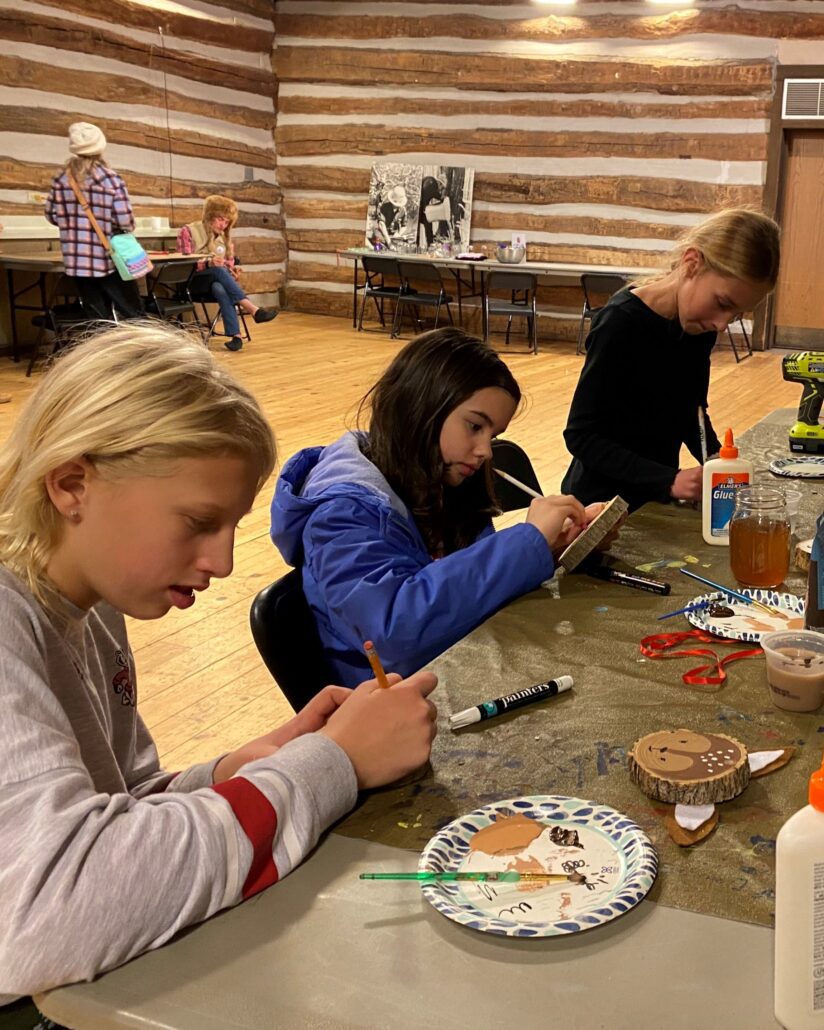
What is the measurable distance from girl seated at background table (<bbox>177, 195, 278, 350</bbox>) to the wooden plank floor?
31cm

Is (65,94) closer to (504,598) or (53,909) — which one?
(504,598)

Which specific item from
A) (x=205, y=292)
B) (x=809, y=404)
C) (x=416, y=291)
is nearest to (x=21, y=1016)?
(x=809, y=404)

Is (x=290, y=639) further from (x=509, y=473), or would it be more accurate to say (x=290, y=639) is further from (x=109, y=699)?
(x=509, y=473)

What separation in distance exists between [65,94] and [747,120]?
586cm

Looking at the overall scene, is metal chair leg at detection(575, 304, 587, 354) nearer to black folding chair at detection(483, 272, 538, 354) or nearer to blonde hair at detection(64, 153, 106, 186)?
black folding chair at detection(483, 272, 538, 354)

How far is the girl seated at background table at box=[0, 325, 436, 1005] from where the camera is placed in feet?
2.85

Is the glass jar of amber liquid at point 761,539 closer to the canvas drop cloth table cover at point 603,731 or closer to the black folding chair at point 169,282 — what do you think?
the canvas drop cloth table cover at point 603,731

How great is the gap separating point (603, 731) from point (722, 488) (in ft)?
3.05

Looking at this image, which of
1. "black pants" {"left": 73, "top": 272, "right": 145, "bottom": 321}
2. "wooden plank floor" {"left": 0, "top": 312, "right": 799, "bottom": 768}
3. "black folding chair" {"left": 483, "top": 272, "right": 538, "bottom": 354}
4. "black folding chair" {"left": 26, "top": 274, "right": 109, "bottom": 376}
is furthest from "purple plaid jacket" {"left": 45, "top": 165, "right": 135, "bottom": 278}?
"black folding chair" {"left": 483, "top": 272, "right": 538, "bottom": 354}

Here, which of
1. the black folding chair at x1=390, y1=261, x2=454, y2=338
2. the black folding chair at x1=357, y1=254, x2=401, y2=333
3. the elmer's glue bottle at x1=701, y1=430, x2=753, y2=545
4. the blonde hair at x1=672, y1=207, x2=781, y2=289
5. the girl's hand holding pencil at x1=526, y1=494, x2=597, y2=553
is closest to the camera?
the girl's hand holding pencil at x1=526, y1=494, x2=597, y2=553

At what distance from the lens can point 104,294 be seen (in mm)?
7754

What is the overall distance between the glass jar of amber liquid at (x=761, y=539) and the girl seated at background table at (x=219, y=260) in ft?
26.0

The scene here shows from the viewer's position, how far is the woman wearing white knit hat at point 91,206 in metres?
7.36

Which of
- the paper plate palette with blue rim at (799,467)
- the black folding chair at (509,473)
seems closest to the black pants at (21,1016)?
the black folding chair at (509,473)
